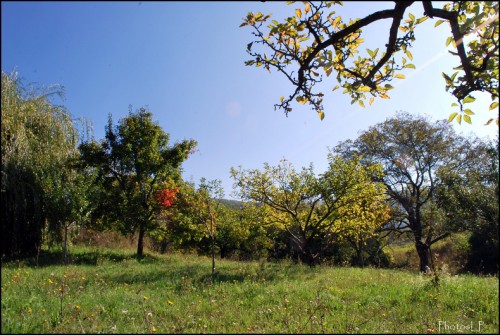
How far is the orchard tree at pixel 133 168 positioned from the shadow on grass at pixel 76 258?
128 centimetres

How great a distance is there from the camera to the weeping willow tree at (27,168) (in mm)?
13195

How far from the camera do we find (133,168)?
707 inches

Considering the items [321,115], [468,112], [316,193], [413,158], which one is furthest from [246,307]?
[413,158]

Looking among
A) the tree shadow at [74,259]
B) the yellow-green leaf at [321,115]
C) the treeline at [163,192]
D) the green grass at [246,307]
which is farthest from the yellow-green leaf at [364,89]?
the tree shadow at [74,259]

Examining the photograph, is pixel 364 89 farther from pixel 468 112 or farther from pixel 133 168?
pixel 133 168

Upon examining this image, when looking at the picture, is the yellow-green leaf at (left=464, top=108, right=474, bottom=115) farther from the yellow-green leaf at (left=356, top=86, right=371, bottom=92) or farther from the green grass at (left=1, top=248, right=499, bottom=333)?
the green grass at (left=1, top=248, right=499, bottom=333)

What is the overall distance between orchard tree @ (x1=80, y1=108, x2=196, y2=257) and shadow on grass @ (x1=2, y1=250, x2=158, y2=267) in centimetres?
128

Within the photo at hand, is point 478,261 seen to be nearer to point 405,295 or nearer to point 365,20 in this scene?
point 405,295

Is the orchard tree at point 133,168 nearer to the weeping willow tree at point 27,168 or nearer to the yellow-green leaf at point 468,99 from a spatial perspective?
the weeping willow tree at point 27,168

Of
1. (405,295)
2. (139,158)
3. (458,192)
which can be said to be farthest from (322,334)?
(458,192)

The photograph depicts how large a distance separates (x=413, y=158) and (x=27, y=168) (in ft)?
75.5

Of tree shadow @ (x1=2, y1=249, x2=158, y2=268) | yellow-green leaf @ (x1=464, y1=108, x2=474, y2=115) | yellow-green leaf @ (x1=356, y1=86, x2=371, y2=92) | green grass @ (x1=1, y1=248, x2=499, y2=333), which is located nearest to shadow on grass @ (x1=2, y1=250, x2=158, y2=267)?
tree shadow @ (x1=2, y1=249, x2=158, y2=268)

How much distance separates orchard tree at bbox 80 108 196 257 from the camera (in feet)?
55.7

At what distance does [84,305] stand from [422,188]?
24128mm
